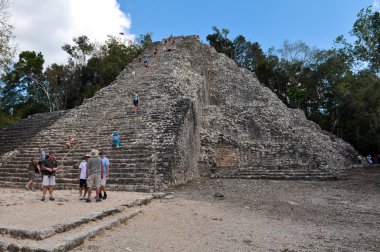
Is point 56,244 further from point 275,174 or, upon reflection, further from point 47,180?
point 275,174

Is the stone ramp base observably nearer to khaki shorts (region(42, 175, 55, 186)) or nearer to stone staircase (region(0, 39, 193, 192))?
khaki shorts (region(42, 175, 55, 186))

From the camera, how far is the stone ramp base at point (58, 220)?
4.58 meters

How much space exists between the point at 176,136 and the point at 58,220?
6146 mm

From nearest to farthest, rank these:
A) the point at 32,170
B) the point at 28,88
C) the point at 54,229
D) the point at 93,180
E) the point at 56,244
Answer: the point at 56,244 < the point at 54,229 < the point at 93,180 < the point at 32,170 < the point at 28,88

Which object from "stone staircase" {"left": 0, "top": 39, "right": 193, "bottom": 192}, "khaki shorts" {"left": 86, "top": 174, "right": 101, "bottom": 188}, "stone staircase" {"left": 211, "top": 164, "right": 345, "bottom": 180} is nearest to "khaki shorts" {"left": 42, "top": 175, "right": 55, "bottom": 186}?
"khaki shorts" {"left": 86, "top": 174, "right": 101, "bottom": 188}

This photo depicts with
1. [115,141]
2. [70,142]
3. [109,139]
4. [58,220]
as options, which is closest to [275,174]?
[115,141]

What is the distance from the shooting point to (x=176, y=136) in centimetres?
1130

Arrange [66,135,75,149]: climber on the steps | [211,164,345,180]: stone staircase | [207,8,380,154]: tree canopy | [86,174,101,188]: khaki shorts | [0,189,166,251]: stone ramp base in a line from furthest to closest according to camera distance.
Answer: [207,8,380,154]: tree canopy, [211,164,345,180]: stone staircase, [66,135,75,149]: climber on the steps, [86,174,101,188]: khaki shorts, [0,189,166,251]: stone ramp base

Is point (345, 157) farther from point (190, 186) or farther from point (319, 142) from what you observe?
point (190, 186)

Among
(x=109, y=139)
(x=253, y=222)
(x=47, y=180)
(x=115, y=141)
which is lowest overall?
(x=253, y=222)

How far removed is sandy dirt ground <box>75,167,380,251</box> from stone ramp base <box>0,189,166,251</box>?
0.70ft

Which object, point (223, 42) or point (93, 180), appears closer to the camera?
point (93, 180)

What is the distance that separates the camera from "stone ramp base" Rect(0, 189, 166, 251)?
4578mm

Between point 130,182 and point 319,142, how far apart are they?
32.8 ft
